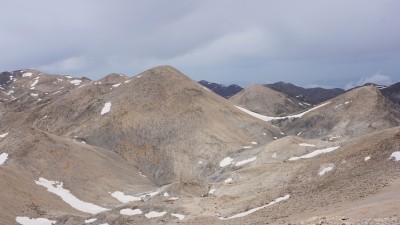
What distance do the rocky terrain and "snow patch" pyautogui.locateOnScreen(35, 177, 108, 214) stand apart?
0.54 ft

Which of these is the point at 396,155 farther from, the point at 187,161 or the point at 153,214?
the point at 187,161

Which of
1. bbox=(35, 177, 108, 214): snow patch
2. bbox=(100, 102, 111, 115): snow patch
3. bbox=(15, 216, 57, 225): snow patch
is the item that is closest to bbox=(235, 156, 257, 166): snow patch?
bbox=(35, 177, 108, 214): snow patch

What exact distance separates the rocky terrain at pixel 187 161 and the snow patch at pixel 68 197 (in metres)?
0.16

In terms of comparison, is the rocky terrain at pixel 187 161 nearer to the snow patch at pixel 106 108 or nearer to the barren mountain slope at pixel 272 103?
the snow patch at pixel 106 108

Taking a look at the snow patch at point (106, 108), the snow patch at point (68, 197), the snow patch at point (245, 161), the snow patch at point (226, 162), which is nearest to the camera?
the snow patch at point (68, 197)

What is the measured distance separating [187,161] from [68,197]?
31.8m

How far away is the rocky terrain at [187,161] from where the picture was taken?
3591 centimetres

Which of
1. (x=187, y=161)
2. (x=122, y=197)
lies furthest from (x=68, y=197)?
(x=187, y=161)

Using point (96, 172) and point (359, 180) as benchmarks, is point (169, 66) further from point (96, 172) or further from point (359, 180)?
Answer: point (359, 180)

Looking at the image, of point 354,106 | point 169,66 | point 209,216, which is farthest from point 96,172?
point 354,106

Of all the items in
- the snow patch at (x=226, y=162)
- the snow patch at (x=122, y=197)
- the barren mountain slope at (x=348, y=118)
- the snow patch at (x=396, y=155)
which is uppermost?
the barren mountain slope at (x=348, y=118)

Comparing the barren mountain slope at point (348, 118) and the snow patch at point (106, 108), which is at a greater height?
the snow patch at point (106, 108)

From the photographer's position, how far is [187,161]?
89812mm

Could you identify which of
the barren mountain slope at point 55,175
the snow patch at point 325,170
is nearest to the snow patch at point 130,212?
the barren mountain slope at point 55,175
